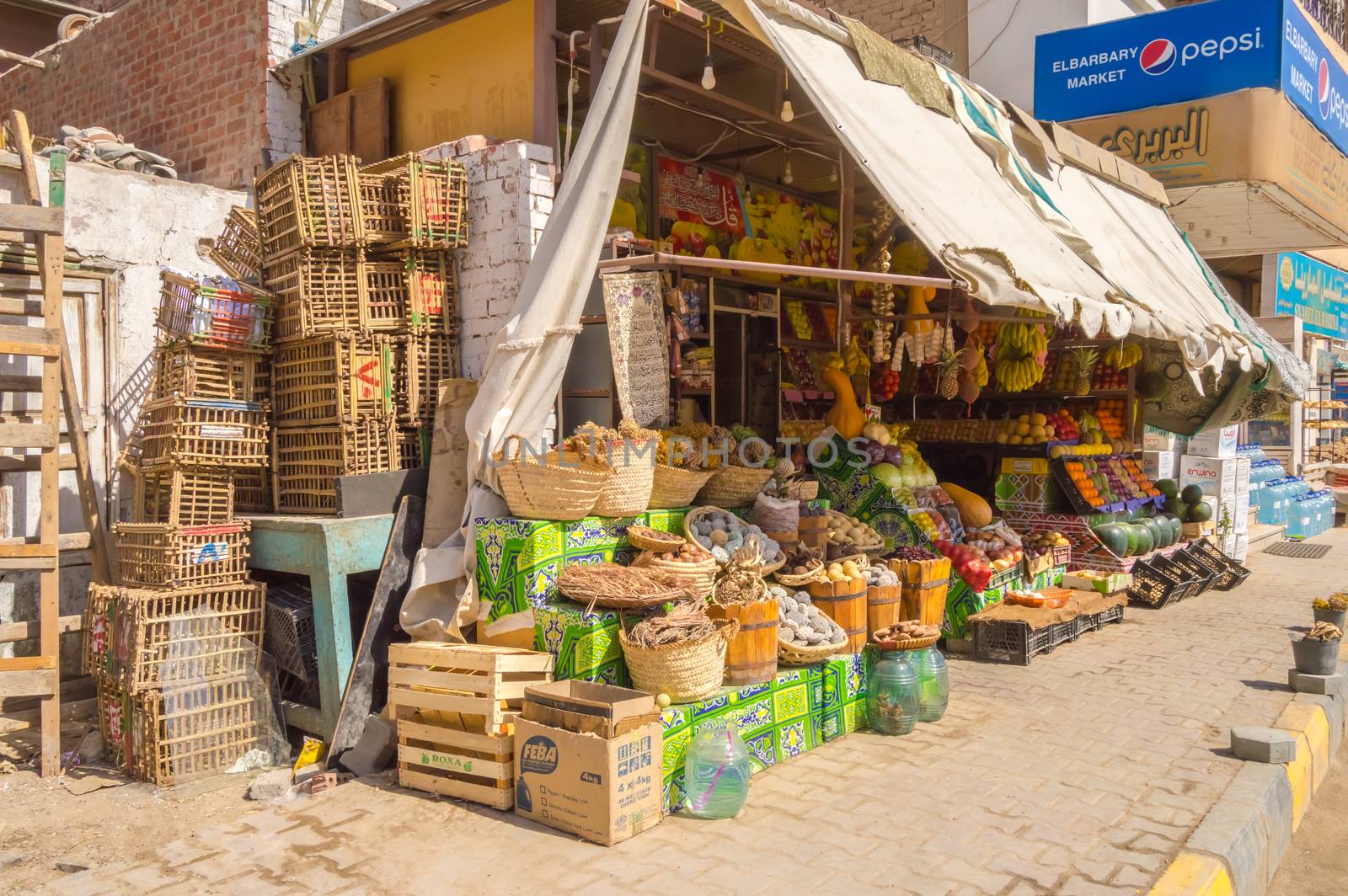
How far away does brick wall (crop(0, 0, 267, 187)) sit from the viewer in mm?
8664

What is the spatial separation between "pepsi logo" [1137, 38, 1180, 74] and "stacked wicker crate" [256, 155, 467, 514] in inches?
329

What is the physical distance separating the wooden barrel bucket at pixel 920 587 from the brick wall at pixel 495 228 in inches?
127

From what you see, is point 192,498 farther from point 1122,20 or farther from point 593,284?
point 1122,20

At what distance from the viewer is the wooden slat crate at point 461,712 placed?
4738 millimetres

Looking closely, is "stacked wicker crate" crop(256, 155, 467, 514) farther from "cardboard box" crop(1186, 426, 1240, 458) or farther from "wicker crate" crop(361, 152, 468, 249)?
"cardboard box" crop(1186, 426, 1240, 458)

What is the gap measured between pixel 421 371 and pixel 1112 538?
6.93 m

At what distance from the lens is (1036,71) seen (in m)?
12.1

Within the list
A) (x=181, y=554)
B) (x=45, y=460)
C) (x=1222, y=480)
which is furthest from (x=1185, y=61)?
(x=45, y=460)

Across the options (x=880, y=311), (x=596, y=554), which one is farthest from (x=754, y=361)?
(x=596, y=554)

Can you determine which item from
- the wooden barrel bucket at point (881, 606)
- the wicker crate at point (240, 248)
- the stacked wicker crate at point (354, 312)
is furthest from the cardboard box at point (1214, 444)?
the wicker crate at point (240, 248)

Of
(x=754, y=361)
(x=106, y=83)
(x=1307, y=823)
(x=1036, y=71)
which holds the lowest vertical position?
(x=1307, y=823)

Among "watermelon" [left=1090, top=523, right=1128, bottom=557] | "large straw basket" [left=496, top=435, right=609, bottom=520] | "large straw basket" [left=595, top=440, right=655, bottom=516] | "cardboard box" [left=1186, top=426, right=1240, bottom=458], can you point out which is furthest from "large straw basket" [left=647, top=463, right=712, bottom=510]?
"cardboard box" [left=1186, top=426, right=1240, bottom=458]

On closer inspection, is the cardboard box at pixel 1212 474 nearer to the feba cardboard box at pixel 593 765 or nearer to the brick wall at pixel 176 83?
the feba cardboard box at pixel 593 765

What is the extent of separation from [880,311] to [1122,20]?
5.39 m
